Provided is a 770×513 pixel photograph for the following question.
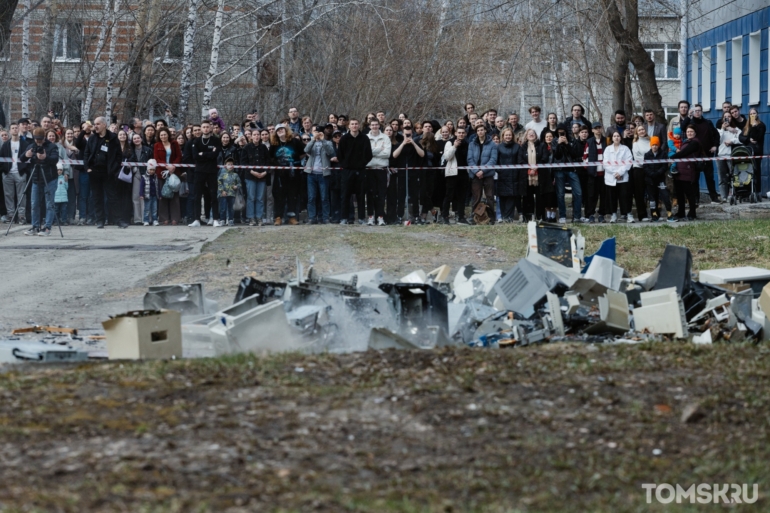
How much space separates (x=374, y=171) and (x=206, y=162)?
3124 millimetres

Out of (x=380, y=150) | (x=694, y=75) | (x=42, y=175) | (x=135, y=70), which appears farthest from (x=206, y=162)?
(x=694, y=75)

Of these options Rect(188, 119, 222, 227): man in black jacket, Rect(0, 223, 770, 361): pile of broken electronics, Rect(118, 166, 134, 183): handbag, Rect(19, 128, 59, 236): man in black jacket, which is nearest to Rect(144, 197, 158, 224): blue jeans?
Rect(118, 166, 134, 183): handbag

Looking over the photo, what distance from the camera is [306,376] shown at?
7.04 m

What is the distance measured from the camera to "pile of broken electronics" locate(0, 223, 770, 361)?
818cm

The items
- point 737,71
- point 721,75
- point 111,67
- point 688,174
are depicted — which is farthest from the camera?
point 721,75

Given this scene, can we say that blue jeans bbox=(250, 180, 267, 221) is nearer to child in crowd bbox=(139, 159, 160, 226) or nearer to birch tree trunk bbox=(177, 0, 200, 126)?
child in crowd bbox=(139, 159, 160, 226)

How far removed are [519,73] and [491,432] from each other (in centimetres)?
3667

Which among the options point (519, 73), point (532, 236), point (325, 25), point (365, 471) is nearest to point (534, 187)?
point (532, 236)

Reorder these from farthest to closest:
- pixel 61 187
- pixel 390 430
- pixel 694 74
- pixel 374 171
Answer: pixel 694 74 → pixel 374 171 → pixel 61 187 → pixel 390 430

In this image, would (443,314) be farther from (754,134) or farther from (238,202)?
(754,134)

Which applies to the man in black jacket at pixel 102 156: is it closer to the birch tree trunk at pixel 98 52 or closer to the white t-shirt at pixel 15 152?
the white t-shirt at pixel 15 152

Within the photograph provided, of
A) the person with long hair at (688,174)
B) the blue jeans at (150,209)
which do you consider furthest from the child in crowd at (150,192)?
the person with long hair at (688,174)

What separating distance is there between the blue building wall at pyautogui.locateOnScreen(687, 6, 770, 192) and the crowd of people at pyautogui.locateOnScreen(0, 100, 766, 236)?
206 inches

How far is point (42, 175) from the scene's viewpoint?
19.5 meters
